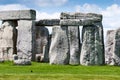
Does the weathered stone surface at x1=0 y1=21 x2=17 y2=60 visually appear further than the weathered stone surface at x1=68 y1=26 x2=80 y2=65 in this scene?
Yes

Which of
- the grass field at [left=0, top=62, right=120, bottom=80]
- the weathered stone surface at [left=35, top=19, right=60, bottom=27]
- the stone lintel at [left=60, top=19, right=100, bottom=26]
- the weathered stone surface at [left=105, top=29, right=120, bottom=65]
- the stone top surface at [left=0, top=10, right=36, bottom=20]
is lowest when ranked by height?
the grass field at [left=0, top=62, right=120, bottom=80]

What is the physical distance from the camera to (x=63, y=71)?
26219 millimetres

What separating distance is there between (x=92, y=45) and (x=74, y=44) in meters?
1.31

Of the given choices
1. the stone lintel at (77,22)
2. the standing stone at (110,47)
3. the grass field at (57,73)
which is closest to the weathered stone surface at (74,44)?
the stone lintel at (77,22)

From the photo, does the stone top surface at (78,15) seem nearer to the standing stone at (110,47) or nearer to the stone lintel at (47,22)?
the standing stone at (110,47)

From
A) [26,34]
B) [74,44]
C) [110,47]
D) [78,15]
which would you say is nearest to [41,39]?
[26,34]

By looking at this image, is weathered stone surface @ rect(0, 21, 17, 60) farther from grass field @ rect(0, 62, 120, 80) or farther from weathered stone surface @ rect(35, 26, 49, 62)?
grass field @ rect(0, 62, 120, 80)

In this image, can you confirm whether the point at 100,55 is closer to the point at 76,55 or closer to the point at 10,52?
the point at 76,55

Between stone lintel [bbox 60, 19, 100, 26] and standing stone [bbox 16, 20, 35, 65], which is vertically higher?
stone lintel [bbox 60, 19, 100, 26]

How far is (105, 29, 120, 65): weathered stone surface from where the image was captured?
31.6 m

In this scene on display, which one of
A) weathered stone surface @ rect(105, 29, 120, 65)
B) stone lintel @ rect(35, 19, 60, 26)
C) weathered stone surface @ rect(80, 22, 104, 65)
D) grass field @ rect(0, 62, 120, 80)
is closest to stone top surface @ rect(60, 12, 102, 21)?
weathered stone surface @ rect(80, 22, 104, 65)

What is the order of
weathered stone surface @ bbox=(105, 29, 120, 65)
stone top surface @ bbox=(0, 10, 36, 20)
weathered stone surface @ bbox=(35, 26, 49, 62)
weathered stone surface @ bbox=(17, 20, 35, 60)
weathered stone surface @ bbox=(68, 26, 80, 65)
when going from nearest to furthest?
weathered stone surface @ bbox=(105, 29, 120, 65)
weathered stone surface @ bbox=(68, 26, 80, 65)
weathered stone surface @ bbox=(17, 20, 35, 60)
stone top surface @ bbox=(0, 10, 36, 20)
weathered stone surface @ bbox=(35, 26, 49, 62)

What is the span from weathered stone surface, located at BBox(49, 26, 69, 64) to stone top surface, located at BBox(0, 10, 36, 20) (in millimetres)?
4513

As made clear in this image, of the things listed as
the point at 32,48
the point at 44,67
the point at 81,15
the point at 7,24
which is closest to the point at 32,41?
the point at 32,48
